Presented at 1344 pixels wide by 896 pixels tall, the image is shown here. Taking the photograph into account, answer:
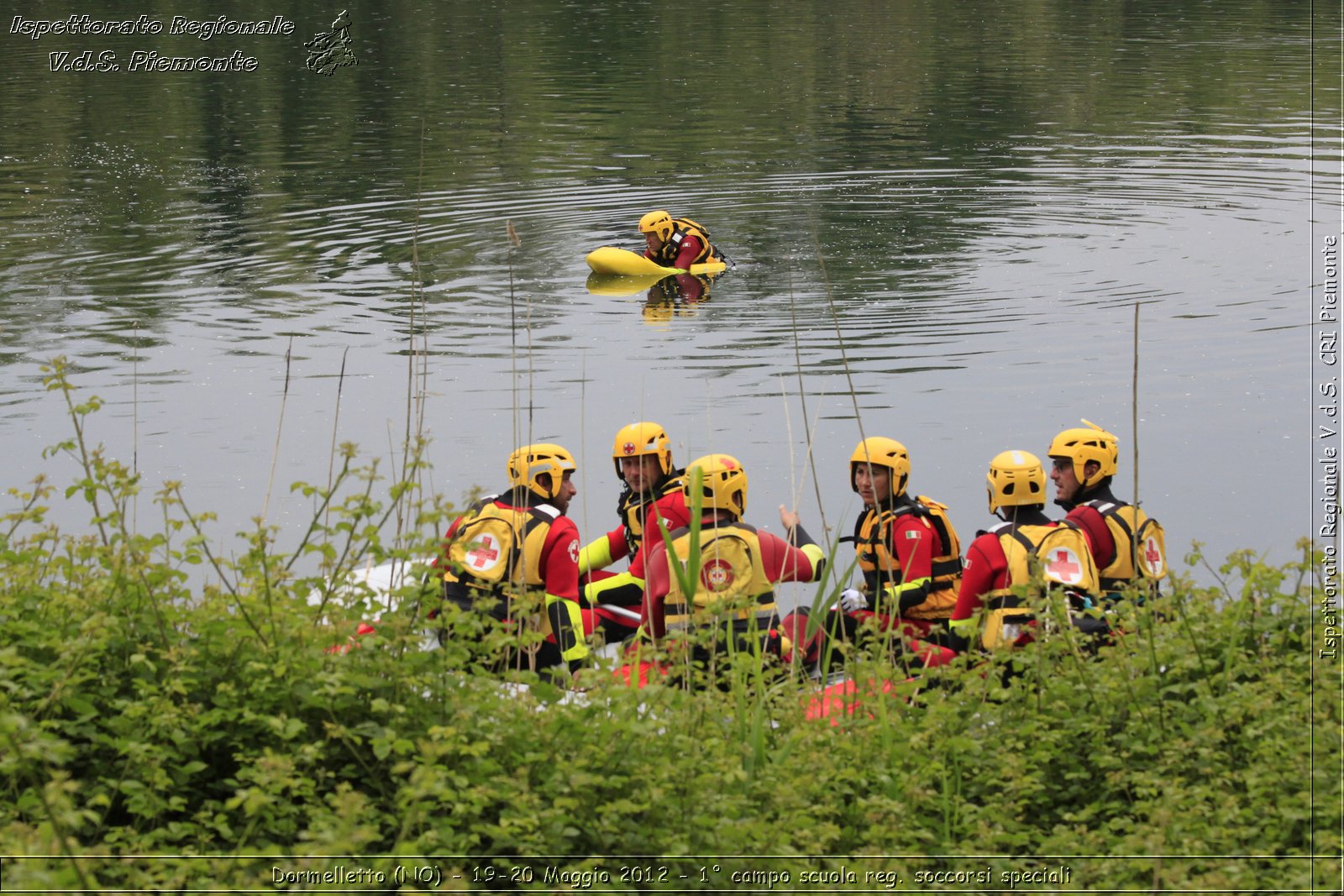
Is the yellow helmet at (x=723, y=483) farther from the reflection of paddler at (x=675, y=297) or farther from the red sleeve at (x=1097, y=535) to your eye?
the reflection of paddler at (x=675, y=297)

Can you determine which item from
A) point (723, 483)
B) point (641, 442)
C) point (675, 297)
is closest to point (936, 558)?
point (723, 483)

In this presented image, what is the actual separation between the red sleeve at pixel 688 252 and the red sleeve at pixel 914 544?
390 inches

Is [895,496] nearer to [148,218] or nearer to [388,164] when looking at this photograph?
[148,218]

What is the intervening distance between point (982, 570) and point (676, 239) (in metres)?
10.9

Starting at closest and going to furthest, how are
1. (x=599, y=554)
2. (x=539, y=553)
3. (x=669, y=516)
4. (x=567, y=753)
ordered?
(x=567, y=753) → (x=539, y=553) → (x=669, y=516) → (x=599, y=554)

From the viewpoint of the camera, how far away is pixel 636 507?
9016 mm

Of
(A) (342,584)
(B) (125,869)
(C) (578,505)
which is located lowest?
(C) (578,505)

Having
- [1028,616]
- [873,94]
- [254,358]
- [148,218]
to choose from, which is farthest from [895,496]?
[873,94]

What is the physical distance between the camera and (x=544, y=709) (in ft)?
17.6

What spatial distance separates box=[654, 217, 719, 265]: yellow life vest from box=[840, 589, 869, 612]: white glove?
9.76m

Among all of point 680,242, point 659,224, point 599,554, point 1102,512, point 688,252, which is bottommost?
point 599,554

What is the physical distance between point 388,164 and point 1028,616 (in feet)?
66.7

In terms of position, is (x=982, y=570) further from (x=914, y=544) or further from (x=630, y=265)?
(x=630, y=265)

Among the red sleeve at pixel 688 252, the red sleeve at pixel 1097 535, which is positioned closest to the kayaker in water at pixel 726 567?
the red sleeve at pixel 1097 535
